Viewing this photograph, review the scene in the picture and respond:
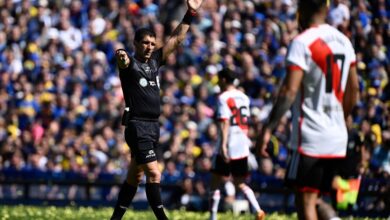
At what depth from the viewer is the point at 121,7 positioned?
89.6 feet

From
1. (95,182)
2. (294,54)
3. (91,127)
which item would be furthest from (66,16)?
(294,54)

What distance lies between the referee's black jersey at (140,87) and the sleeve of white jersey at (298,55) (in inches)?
165

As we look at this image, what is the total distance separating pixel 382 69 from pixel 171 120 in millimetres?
4634

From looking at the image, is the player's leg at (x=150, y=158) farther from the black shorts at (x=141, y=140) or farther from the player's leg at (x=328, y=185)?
the player's leg at (x=328, y=185)

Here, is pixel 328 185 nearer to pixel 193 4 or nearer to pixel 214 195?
pixel 193 4

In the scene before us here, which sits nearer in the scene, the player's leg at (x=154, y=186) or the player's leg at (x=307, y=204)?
the player's leg at (x=307, y=204)

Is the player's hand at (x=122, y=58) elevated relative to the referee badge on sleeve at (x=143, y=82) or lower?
elevated

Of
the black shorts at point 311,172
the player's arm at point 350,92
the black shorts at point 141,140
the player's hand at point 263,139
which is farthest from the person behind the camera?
the black shorts at point 141,140

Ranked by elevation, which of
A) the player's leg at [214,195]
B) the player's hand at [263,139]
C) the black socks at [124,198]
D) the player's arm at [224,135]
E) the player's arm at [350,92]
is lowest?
the player's leg at [214,195]

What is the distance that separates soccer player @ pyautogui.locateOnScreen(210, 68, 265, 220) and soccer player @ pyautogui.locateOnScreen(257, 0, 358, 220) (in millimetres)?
6530

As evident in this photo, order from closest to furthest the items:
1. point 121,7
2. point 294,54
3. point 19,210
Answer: point 294,54 < point 19,210 < point 121,7

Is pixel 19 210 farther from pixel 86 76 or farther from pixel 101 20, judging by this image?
pixel 101 20

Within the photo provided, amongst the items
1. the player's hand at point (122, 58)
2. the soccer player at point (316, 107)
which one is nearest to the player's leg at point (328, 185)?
the soccer player at point (316, 107)

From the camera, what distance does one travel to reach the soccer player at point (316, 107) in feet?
29.4
